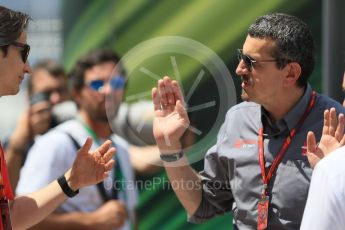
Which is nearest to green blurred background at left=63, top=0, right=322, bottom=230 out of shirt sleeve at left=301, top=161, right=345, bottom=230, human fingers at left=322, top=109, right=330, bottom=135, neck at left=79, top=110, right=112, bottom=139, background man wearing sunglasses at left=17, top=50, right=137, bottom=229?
background man wearing sunglasses at left=17, top=50, right=137, bottom=229

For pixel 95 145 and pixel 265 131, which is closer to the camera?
pixel 265 131

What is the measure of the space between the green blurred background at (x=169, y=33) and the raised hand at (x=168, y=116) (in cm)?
150

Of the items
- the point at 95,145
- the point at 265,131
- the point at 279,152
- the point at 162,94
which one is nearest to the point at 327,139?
the point at 279,152

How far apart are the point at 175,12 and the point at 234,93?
802 millimetres

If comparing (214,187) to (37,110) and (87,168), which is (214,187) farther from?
(37,110)

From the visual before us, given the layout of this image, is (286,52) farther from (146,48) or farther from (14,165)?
(14,165)

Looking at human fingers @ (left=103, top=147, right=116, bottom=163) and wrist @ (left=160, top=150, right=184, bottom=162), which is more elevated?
human fingers @ (left=103, top=147, right=116, bottom=163)

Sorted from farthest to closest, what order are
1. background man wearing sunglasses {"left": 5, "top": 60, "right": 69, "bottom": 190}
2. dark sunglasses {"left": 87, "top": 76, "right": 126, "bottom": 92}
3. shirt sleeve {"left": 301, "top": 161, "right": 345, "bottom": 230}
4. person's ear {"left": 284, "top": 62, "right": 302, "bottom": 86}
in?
1. background man wearing sunglasses {"left": 5, "top": 60, "right": 69, "bottom": 190}
2. dark sunglasses {"left": 87, "top": 76, "right": 126, "bottom": 92}
3. person's ear {"left": 284, "top": 62, "right": 302, "bottom": 86}
4. shirt sleeve {"left": 301, "top": 161, "right": 345, "bottom": 230}

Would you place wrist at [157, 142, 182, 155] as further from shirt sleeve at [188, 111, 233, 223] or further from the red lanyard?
the red lanyard

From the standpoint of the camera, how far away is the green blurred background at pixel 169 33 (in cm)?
495

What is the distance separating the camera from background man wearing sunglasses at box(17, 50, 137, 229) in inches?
167

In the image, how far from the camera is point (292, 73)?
3201 mm

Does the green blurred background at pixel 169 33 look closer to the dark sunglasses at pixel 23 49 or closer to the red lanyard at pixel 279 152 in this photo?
the red lanyard at pixel 279 152

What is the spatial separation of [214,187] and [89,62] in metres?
1.89
